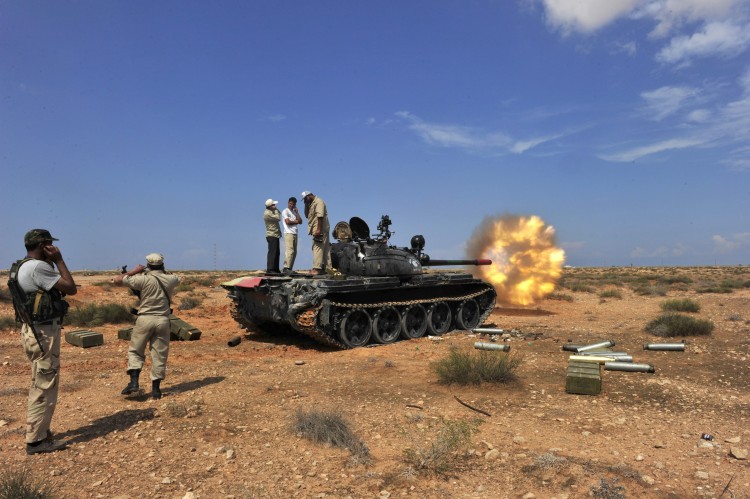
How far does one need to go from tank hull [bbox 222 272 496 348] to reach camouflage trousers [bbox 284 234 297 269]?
1.13 metres

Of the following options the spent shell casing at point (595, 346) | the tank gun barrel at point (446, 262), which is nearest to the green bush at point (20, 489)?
the spent shell casing at point (595, 346)

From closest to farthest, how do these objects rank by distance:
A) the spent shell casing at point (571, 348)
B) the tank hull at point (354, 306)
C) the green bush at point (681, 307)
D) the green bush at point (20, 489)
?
the green bush at point (20, 489) → the spent shell casing at point (571, 348) → the tank hull at point (354, 306) → the green bush at point (681, 307)

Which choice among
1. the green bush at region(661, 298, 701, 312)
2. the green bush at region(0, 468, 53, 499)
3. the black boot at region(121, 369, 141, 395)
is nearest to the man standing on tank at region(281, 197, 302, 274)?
the black boot at region(121, 369, 141, 395)

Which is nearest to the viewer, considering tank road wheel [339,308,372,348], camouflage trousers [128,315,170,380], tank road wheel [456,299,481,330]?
camouflage trousers [128,315,170,380]

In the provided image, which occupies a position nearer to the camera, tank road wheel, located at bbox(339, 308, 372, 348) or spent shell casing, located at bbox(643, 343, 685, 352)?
spent shell casing, located at bbox(643, 343, 685, 352)

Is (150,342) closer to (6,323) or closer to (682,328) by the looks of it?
(6,323)

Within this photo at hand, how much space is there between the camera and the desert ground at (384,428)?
4.89m

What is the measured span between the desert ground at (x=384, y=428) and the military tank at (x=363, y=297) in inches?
42.3

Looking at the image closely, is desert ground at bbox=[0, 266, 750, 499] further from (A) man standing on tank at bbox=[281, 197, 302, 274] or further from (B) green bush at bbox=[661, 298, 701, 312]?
(B) green bush at bbox=[661, 298, 701, 312]

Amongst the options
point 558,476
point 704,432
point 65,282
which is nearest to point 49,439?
point 65,282

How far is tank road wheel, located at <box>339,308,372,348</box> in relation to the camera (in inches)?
497

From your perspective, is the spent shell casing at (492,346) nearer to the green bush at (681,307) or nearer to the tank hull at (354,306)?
the tank hull at (354,306)

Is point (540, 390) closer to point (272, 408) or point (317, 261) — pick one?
point (272, 408)

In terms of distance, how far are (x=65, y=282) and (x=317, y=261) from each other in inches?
325
